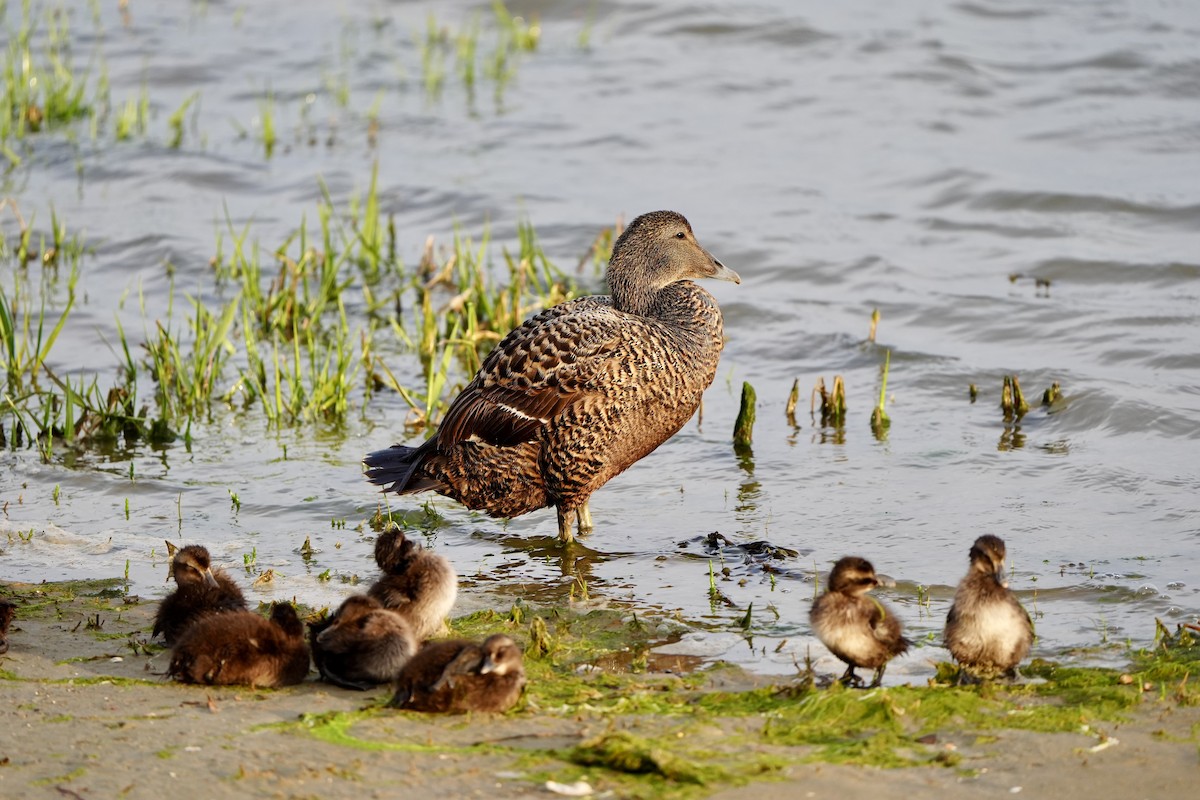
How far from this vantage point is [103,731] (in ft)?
16.3

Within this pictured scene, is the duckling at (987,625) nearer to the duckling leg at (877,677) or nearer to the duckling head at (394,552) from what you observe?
the duckling leg at (877,677)

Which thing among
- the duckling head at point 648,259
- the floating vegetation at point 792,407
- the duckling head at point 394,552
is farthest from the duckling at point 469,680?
the floating vegetation at point 792,407

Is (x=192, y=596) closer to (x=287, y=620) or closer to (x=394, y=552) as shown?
(x=287, y=620)

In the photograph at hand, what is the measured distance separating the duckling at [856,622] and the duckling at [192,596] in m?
2.24

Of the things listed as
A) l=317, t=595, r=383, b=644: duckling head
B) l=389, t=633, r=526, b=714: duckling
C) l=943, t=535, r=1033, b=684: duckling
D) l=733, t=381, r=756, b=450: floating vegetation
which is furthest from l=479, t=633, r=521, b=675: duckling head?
l=733, t=381, r=756, b=450: floating vegetation

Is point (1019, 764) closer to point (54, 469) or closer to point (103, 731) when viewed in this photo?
point (103, 731)

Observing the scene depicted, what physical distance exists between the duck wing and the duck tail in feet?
0.48

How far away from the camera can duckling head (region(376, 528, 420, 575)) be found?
19.8ft

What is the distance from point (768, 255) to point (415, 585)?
25.8 ft

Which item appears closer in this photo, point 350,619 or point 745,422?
point 350,619

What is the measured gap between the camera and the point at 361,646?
17.8 feet

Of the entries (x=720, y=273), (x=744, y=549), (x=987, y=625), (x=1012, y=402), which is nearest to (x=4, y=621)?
(x=744, y=549)

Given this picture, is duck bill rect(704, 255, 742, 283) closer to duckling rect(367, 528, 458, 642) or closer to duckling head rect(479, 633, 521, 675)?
duckling rect(367, 528, 458, 642)

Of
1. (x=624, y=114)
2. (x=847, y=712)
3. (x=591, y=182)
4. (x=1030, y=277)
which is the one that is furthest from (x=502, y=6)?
(x=847, y=712)
